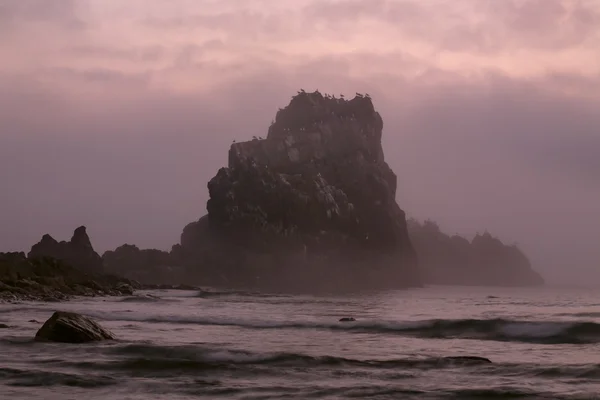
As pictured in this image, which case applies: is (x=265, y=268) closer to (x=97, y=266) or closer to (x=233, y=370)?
(x=97, y=266)

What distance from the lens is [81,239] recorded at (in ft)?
359

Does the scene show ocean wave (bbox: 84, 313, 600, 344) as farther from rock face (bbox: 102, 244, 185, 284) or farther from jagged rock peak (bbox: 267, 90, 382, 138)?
jagged rock peak (bbox: 267, 90, 382, 138)

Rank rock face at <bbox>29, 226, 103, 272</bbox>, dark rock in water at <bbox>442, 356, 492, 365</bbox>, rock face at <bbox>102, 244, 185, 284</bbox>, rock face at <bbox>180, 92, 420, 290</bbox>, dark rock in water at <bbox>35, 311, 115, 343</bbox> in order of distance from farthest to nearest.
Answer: rock face at <bbox>180, 92, 420, 290</bbox>
rock face at <bbox>102, 244, 185, 284</bbox>
rock face at <bbox>29, 226, 103, 272</bbox>
dark rock in water at <bbox>35, 311, 115, 343</bbox>
dark rock in water at <bbox>442, 356, 492, 365</bbox>

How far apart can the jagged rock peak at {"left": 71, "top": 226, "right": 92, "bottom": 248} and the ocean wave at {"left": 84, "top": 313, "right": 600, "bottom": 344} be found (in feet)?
252

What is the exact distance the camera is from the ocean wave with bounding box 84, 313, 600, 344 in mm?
25969

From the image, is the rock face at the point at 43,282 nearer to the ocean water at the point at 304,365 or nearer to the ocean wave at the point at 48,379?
the ocean water at the point at 304,365

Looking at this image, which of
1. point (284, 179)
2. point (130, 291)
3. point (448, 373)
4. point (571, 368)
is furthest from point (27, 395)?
point (284, 179)

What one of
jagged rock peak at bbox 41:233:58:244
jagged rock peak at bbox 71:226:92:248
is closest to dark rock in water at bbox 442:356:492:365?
jagged rock peak at bbox 71:226:92:248

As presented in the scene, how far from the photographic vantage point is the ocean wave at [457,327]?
26.0 metres

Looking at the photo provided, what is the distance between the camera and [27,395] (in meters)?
12.7

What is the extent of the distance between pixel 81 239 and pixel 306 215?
67692 mm

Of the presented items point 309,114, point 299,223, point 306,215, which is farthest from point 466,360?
point 309,114

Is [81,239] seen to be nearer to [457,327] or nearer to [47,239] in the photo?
[47,239]

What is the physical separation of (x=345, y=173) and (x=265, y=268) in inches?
1763
